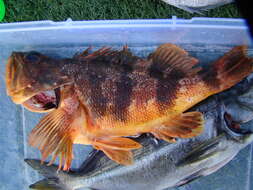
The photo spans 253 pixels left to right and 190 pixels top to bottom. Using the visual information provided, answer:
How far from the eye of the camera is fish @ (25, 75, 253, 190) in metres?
1.18

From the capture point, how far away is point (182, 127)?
1096 mm

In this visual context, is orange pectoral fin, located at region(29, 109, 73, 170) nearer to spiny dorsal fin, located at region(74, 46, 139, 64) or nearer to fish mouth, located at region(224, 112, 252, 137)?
spiny dorsal fin, located at region(74, 46, 139, 64)

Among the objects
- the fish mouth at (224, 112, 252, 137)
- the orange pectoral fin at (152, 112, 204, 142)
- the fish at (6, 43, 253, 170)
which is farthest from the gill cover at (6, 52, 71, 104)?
the fish mouth at (224, 112, 252, 137)

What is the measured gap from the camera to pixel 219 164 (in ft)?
4.06

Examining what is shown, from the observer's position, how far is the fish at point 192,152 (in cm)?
118

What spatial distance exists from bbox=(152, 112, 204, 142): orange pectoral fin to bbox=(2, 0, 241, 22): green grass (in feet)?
1.71

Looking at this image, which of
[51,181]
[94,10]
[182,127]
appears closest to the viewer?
[182,127]

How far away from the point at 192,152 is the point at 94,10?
28.8 inches

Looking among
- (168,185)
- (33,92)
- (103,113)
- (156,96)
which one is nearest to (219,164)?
(168,185)

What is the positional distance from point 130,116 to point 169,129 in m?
0.15

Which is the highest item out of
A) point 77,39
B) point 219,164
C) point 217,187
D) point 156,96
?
point 77,39

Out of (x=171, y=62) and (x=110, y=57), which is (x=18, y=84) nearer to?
(x=110, y=57)

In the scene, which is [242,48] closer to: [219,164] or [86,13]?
[219,164]

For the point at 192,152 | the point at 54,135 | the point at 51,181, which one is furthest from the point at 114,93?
the point at 51,181
